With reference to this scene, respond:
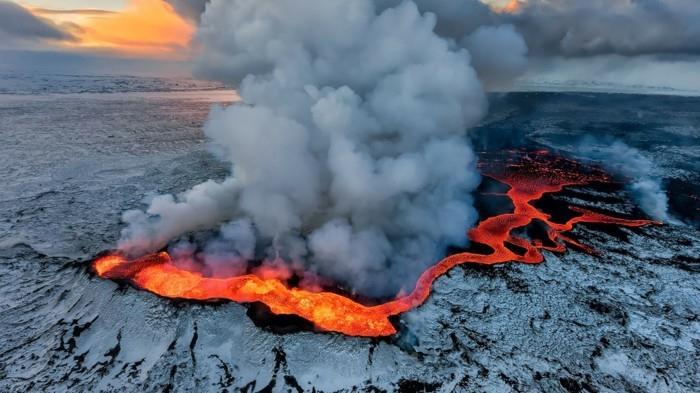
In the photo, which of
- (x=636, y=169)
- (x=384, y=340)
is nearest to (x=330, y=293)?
(x=384, y=340)

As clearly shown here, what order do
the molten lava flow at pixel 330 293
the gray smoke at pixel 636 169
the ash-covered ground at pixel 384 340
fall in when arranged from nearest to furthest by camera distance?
the ash-covered ground at pixel 384 340 → the molten lava flow at pixel 330 293 → the gray smoke at pixel 636 169

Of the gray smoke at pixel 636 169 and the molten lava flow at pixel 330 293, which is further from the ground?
the molten lava flow at pixel 330 293

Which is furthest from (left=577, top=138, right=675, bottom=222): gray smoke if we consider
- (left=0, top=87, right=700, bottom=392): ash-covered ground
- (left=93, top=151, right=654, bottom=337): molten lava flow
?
(left=93, top=151, right=654, bottom=337): molten lava flow

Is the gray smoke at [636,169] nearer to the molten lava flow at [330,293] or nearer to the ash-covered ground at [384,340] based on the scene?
the ash-covered ground at [384,340]

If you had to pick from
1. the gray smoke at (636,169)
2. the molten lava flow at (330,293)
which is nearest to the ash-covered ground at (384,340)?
the molten lava flow at (330,293)

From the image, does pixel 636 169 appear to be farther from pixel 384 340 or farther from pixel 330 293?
pixel 384 340

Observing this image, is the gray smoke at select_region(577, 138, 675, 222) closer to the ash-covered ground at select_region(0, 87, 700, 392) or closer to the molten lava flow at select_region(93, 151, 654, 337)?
the ash-covered ground at select_region(0, 87, 700, 392)

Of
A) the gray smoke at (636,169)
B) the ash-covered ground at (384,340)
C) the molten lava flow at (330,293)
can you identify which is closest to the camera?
the ash-covered ground at (384,340)

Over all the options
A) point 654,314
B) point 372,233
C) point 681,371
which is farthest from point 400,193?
point 681,371
